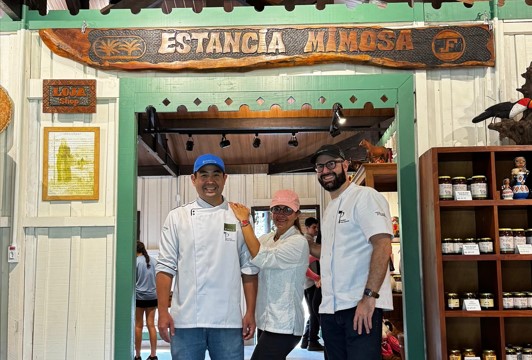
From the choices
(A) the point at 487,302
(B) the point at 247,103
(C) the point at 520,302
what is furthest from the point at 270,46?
(C) the point at 520,302

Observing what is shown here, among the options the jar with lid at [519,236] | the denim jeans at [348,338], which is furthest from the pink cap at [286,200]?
the jar with lid at [519,236]

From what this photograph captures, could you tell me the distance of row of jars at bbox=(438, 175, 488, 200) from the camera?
12.1ft

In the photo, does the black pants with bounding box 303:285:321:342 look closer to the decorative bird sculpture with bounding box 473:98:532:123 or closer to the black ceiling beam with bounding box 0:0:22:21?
the decorative bird sculpture with bounding box 473:98:532:123

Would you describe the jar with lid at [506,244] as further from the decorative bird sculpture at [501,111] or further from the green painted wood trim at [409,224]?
the decorative bird sculpture at [501,111]

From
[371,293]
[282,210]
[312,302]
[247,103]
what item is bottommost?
[312,302]

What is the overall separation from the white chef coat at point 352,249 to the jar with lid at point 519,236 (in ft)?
2.91

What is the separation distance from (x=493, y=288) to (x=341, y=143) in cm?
543

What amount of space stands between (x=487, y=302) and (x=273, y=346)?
4.25 ft

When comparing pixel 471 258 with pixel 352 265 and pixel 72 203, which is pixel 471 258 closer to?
pixel 352 265

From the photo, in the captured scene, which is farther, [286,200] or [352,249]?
[286,200]

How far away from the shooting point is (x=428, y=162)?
3836 mm

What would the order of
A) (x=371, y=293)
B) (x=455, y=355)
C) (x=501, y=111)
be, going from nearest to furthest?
(x=371, y=293) → (x=455, y=355) → (x=501, y=111)

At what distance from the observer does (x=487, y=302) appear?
3604 mm

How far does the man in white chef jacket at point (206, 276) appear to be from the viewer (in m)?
3.25
